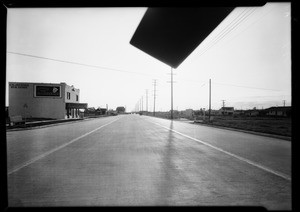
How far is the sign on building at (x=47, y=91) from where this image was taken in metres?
55.7

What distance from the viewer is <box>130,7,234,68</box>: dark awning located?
2.22m

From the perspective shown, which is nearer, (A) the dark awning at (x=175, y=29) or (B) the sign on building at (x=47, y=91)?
(A) the dark awning at (x=175, y=29)

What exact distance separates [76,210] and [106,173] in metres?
4.98

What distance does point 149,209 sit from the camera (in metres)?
2.24

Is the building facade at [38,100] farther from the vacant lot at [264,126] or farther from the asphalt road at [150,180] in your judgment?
the asphalt road at [150,180]

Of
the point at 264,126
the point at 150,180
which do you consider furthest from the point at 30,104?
the point at 150,180

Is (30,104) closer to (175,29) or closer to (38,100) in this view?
(38,100)

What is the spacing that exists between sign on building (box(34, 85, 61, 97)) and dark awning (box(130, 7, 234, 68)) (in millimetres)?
58403

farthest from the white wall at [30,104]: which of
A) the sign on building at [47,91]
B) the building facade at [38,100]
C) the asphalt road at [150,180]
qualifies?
the asphalt road at [150,180]

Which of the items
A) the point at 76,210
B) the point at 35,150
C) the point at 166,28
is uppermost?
the point at 166,28
